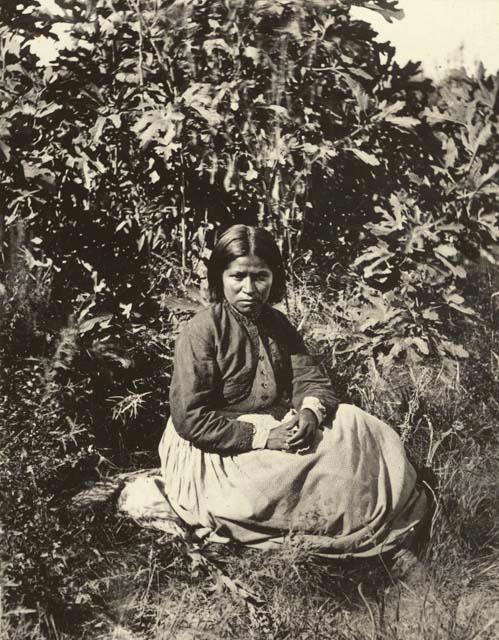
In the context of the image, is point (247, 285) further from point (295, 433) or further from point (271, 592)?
point (271, 592)

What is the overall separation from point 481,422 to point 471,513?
2.45ft

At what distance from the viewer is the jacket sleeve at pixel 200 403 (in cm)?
236

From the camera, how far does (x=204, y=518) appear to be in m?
2.37

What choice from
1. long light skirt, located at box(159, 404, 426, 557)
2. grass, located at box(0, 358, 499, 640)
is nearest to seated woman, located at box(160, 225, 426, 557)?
long light skirt, located at box(159, 404, 426, 557)

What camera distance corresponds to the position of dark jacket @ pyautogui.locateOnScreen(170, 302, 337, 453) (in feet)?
7.79

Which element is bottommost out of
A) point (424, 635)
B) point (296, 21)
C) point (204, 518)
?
point (424, 635)

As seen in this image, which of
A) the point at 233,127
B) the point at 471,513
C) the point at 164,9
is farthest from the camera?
the point at 233,127

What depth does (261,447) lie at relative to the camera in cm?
238

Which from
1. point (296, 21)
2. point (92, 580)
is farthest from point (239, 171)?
point (92, 580)

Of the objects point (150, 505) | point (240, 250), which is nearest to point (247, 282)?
point (240, 250)

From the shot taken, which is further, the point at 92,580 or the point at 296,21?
the point at 296,21

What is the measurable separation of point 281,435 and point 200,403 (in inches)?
12.0

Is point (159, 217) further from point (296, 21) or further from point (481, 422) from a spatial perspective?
point (481, 422)

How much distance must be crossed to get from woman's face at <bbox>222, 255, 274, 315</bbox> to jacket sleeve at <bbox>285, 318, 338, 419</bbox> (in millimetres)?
300
